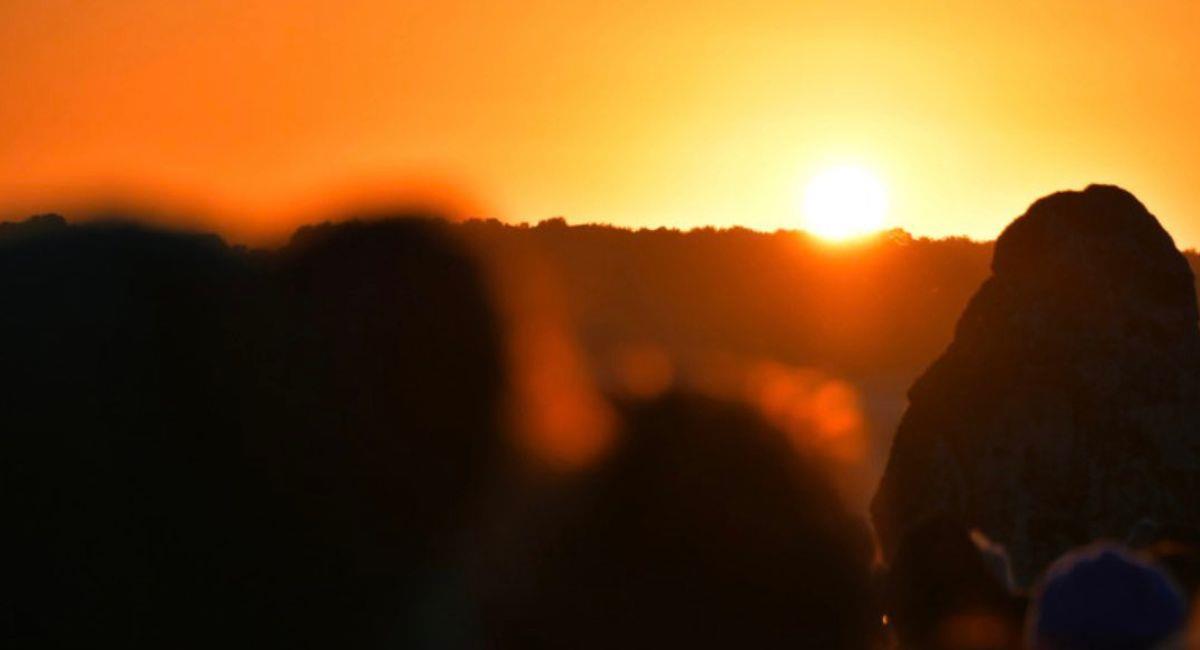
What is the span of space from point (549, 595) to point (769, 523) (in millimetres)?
1004

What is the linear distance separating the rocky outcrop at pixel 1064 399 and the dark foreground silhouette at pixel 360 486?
3345 mm

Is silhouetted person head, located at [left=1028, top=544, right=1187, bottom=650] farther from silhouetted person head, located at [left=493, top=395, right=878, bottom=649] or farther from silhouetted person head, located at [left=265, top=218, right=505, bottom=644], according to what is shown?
silhouetted person head, located at [left=265, top=218, right=505, bottom=644]

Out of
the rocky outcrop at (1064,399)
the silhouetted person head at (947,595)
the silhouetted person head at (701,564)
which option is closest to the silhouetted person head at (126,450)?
the silhouetted person head at (701,564)

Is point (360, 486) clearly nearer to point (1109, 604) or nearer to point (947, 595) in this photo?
point (947, 595)

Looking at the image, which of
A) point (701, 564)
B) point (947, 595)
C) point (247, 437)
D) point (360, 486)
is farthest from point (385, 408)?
point (947, 595)

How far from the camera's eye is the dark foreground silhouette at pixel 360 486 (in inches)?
364

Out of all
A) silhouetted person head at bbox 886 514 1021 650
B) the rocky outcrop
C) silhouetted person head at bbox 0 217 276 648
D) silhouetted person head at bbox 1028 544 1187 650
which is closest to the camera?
silhouetted person head at bbox 1028 544 1187 650

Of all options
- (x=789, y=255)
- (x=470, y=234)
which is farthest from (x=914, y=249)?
(x=470, y=234)

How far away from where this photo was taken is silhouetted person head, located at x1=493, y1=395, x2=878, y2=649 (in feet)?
30.5

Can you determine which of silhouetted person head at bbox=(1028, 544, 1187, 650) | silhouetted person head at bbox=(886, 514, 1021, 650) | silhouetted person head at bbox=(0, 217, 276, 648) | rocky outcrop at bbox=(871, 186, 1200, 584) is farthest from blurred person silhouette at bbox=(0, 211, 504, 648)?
silhouetted person head at bbox=(1028, 544, 1187, 650)

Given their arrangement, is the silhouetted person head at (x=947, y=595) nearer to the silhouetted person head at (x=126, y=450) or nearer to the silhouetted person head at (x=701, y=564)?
the silhouetted person head at (x=701, y=564)

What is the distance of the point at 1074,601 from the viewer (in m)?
4.58

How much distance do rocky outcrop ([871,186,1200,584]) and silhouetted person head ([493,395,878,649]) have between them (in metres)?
3.69

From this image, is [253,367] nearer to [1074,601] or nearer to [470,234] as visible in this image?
[470,234]
